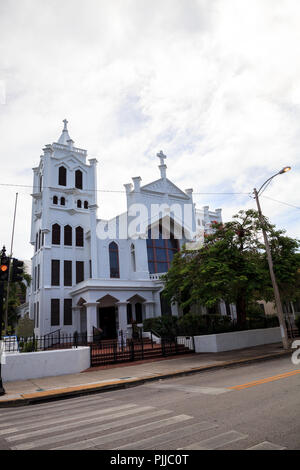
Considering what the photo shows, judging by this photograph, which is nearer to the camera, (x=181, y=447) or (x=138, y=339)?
(x=181, y=447)

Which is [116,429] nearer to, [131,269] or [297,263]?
[297,263]

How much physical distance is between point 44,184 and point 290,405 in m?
27.4

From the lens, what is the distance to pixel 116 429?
554 cm

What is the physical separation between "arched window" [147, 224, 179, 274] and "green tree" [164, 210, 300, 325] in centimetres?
739

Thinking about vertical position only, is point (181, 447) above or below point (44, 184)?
below

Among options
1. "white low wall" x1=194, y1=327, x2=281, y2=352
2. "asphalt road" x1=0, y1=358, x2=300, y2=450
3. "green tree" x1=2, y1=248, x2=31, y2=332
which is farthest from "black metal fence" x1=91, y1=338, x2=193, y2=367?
"green tree" x1=2, y1=248, x2=31, y2=332

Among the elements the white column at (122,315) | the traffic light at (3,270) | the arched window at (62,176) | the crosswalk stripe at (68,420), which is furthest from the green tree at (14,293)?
the crosswalk stripe at (68,420)

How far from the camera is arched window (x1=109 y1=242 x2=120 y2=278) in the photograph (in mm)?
27438

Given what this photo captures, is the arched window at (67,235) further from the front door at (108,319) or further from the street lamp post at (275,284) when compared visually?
the street lamp post at (275,284)

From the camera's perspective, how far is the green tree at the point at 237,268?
17.4 metres

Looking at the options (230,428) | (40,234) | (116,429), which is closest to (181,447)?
(230,428)

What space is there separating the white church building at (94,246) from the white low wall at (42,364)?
8.06 metres

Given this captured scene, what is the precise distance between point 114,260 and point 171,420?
73.0 ft

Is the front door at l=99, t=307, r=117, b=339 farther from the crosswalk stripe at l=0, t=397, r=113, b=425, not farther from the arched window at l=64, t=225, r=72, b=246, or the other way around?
the crosswalk stripe at l=0, t=397, r=113, b=425
